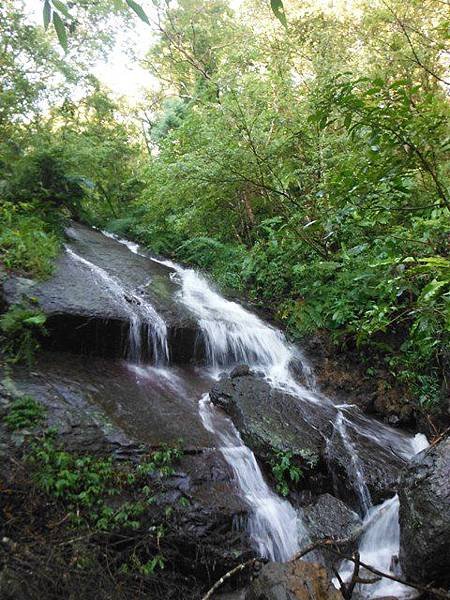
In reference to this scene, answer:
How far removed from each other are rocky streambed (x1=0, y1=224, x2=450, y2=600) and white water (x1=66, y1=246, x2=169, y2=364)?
26 millimetres

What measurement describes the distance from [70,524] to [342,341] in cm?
609

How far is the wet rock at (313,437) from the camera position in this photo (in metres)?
4.95

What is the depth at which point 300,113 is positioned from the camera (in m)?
8.27

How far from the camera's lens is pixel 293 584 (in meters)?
3.05

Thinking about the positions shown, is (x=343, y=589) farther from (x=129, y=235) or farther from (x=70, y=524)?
(x=129, y=235)

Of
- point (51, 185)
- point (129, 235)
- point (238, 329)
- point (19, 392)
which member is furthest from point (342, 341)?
point (129, 235)

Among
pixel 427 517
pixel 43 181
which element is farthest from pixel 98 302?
pixel 427 517

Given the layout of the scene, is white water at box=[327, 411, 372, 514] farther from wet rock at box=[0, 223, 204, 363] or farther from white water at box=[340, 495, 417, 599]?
wet rock at box=[0, 223, 204, 363]

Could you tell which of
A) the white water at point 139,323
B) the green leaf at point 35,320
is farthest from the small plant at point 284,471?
the green leaf at point 35,320

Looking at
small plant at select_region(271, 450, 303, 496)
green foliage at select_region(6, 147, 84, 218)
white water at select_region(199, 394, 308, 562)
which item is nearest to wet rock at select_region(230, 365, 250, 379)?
white water at select_region(199, 394, 308, 562)

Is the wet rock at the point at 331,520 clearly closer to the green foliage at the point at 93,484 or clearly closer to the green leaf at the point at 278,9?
the green foliage at the point at 93,484

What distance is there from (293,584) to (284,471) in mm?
1805

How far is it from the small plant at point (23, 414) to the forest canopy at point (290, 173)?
2.77m

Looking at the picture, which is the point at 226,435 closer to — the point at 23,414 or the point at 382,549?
the point at 382,549
